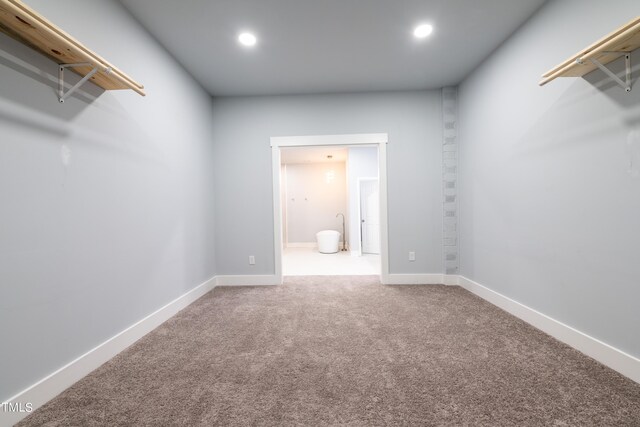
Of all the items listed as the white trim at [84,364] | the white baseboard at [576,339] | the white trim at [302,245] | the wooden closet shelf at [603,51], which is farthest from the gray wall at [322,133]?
the white trim at [302,245]

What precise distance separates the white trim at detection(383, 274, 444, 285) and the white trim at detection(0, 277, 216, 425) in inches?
106

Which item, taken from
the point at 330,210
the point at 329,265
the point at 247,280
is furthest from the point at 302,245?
the point at 247,280

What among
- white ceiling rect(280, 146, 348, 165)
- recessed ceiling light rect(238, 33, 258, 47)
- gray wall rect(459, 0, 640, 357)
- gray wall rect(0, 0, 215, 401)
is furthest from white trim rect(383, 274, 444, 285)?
white ceiling rect(280, 146, 348, 165)

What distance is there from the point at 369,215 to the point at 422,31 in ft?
15.3

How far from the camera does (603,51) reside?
1.56m

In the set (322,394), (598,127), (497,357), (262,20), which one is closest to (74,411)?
(322,394)

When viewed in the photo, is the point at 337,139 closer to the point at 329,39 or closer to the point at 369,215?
the point at 329,39

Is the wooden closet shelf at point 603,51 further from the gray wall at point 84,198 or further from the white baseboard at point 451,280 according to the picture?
the gray wall at point 84,198

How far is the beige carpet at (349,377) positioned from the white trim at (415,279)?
1084 millimetres

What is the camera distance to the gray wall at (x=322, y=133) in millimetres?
3824

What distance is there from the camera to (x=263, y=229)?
12.8ft

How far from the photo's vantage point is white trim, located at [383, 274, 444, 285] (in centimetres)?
382

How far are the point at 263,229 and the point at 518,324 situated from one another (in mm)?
3053

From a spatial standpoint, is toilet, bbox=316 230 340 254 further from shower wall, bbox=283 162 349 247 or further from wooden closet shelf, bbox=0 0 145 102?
wooden closet shelf, bbox=0 0 145 102
